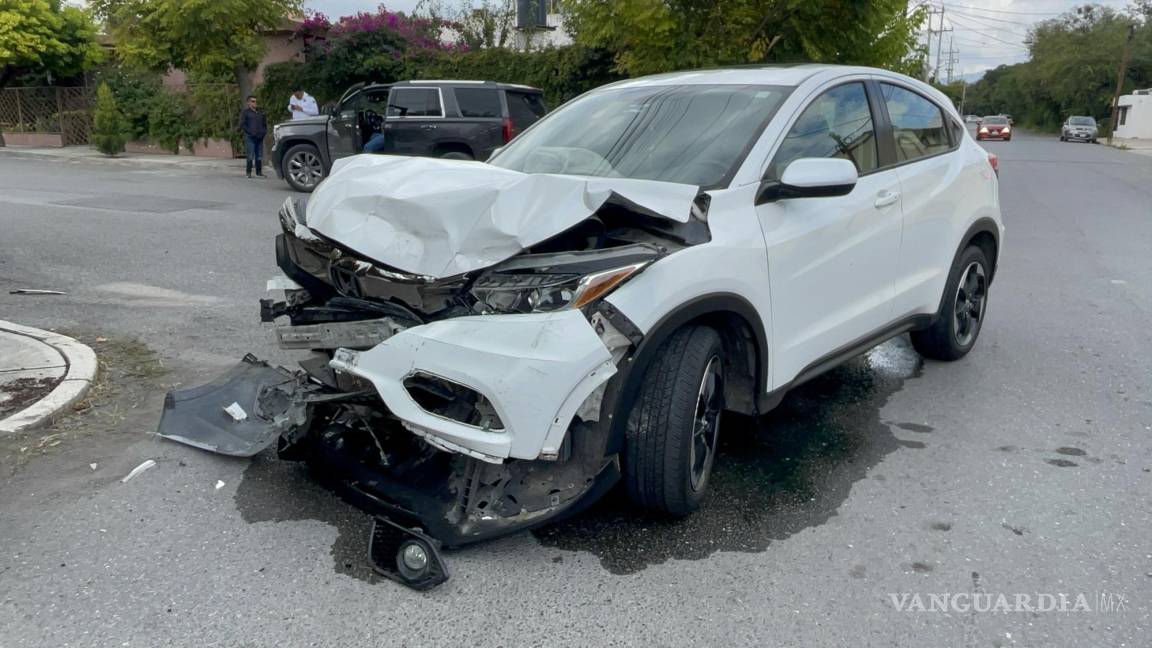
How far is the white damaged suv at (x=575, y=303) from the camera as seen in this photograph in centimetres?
321

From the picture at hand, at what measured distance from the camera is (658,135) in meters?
4.39

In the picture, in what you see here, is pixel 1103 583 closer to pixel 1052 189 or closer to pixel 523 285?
pixel 523 285

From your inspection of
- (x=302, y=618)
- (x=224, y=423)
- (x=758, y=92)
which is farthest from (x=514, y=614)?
(x=758, y=92)

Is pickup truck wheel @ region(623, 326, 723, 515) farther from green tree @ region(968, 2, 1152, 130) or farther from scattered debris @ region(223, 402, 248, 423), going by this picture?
green tree @ region(968, 2, 1152, 130)

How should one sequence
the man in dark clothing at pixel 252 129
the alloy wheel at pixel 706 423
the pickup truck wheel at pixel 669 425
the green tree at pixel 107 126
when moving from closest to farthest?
the pickup truck wheel at pixel 669 425
the alloy wheel at pixel 706 423
the man in dark clothing at pixel 252 129
the green tree at pixel 107 126

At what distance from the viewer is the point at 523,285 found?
3260mm

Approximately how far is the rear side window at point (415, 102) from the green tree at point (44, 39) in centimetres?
1748

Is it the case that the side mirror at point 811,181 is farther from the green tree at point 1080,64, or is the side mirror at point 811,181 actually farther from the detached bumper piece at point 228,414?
the green tree at point 1080,64

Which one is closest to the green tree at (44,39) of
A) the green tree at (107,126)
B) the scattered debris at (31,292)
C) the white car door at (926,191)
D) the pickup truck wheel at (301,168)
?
the green tree at (107,126)

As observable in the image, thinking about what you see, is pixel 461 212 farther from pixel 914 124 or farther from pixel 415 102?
pixel 415 102

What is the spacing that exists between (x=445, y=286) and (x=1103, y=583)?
261cm

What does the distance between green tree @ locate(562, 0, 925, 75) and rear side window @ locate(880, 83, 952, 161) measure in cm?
861

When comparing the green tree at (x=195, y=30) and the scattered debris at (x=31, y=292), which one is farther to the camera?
the green tree at (x=195, y=30)

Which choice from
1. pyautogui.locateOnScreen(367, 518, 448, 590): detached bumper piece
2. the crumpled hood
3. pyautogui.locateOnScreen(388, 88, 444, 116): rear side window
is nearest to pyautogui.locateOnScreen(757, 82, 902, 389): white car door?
the crumpled hood
